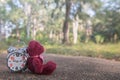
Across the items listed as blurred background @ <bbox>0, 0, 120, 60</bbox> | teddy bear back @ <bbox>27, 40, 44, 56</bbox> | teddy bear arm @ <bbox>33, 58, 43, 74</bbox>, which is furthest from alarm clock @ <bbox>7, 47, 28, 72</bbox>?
blurred background @ <bbox>0, 0, 120, 60</bbox>

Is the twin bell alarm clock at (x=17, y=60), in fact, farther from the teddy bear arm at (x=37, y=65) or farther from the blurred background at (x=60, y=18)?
the blurred background at (x=60, y=18)

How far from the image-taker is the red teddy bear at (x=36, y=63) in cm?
597

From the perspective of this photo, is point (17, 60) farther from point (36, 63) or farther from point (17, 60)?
point (36, 63)

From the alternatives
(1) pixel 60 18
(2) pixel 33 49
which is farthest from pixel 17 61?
(1) pixel 60 18

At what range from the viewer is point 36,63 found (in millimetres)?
5945

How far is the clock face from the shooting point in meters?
6.12

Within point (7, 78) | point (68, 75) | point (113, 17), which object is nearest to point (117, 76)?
point (68, 75)

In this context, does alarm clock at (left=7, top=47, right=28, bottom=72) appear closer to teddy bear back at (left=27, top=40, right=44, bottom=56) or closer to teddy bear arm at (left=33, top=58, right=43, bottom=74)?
teddy bear back at (left=27, top=40, right=44, bottom=56)

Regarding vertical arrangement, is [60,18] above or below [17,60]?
above

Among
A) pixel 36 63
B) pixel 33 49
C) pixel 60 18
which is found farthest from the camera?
pixel 60 18

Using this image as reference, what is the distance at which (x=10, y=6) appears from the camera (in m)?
38.4

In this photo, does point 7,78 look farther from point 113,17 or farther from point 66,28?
point 113,17

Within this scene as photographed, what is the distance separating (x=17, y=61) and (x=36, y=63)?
0.42 metres

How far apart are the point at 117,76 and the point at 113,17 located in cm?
2838
